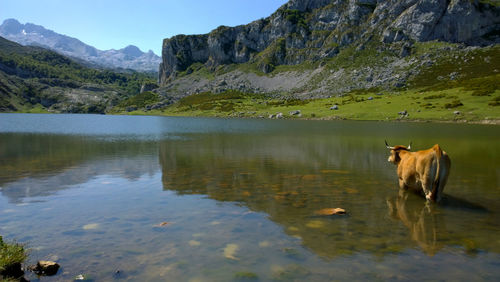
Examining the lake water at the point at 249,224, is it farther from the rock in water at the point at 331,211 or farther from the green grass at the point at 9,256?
the green grass at the point at 9,256

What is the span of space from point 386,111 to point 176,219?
104004 millimetres

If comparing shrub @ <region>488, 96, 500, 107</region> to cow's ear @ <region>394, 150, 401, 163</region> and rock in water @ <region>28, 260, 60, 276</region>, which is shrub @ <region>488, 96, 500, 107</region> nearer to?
cow's ear @ <region>394, 150, 401, 163</region>

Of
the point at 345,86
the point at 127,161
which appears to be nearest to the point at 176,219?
the point at 127,161

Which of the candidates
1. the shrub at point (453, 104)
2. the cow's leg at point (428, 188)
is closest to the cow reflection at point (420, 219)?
the cow's leg at point (428, 188)

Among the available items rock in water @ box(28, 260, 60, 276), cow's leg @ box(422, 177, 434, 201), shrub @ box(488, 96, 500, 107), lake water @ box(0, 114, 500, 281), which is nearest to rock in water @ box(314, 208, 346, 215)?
lake water @ box(0, 114, 500, 281)

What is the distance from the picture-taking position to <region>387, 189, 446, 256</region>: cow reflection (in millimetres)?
8914

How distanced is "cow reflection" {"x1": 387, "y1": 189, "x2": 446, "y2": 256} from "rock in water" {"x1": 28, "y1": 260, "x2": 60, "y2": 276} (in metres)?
9.57

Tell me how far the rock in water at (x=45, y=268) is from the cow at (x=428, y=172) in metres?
13.7

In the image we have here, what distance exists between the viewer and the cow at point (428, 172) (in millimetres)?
12688

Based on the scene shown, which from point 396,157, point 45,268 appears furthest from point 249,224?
point 396,157

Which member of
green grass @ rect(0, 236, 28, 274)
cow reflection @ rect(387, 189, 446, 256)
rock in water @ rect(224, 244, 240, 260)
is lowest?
cow reflection @ rect(387, 189, 446, 256)

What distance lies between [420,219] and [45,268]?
11.7 meters

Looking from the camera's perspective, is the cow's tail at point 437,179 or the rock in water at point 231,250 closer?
the rock in water at point 231,250

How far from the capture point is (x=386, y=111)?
10200 centimetres
